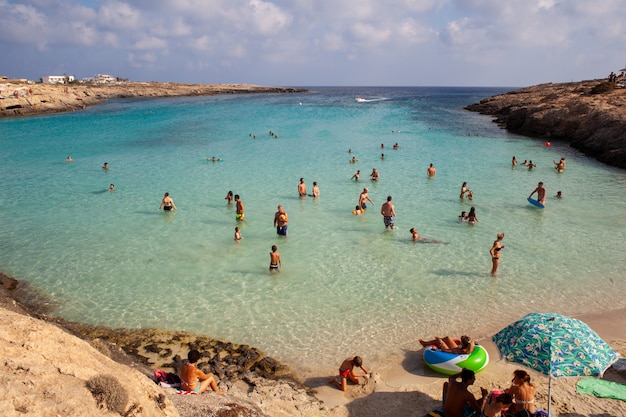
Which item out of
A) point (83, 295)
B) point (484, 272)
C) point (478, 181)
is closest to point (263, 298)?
point (83, 295)

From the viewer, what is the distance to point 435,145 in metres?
33.4

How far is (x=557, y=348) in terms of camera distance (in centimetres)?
593

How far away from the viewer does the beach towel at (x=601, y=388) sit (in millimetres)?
6918

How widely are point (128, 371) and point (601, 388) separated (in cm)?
767

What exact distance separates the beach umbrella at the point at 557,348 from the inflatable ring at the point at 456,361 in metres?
1.34

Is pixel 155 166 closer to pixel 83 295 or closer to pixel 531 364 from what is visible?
pixel 83 295

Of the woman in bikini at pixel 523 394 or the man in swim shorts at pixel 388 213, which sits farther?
the man in swim shorts at pixel 388 213

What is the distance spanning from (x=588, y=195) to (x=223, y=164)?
66.3ft

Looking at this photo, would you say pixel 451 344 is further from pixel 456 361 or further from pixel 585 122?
pixel 585 122

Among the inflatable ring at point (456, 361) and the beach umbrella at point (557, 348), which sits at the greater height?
the beach umbrella at point (557, 348)

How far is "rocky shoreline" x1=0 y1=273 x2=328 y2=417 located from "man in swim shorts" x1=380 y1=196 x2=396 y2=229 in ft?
26.2

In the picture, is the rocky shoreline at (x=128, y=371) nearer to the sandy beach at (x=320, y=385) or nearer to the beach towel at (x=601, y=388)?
the sandy beach at (x=320, y=385)

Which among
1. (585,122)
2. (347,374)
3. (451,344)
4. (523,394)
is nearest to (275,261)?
(347,374)

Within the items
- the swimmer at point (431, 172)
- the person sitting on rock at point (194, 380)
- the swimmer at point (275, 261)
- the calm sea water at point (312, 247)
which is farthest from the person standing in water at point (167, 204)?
the swimmer at point (431, 172)
